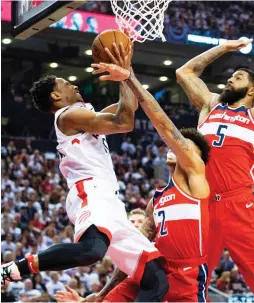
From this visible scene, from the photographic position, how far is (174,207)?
4.89m

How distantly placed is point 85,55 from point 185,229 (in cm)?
1713

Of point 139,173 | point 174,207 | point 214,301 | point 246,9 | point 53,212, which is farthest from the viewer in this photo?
point 246,9

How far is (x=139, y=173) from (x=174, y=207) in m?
13.9

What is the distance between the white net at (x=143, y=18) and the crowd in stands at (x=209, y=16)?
12.1 meters

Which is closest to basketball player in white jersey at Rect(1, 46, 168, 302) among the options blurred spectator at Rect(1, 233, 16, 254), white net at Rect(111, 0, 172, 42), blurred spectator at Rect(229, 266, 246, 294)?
white net at Rect(111, 0, 172, 42)

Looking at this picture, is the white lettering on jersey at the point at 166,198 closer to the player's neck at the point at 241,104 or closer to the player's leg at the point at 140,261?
the player's leg at the point at 140,261

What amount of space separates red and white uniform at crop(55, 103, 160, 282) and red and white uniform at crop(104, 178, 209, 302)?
0.48 feet

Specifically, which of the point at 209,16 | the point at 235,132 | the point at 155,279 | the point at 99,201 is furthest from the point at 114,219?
the point at 209,16

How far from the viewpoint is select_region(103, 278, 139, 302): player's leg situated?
506cm

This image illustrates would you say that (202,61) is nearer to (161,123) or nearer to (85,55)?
(161,123)

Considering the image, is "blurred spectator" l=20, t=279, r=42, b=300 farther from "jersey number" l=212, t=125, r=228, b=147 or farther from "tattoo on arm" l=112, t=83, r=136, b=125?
"tattoo on arm" l=112, t=83, r=136, b=125

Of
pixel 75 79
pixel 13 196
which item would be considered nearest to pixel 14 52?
pixel 75 79

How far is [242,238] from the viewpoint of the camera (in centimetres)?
530

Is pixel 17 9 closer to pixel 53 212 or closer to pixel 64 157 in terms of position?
pixel 64 157
